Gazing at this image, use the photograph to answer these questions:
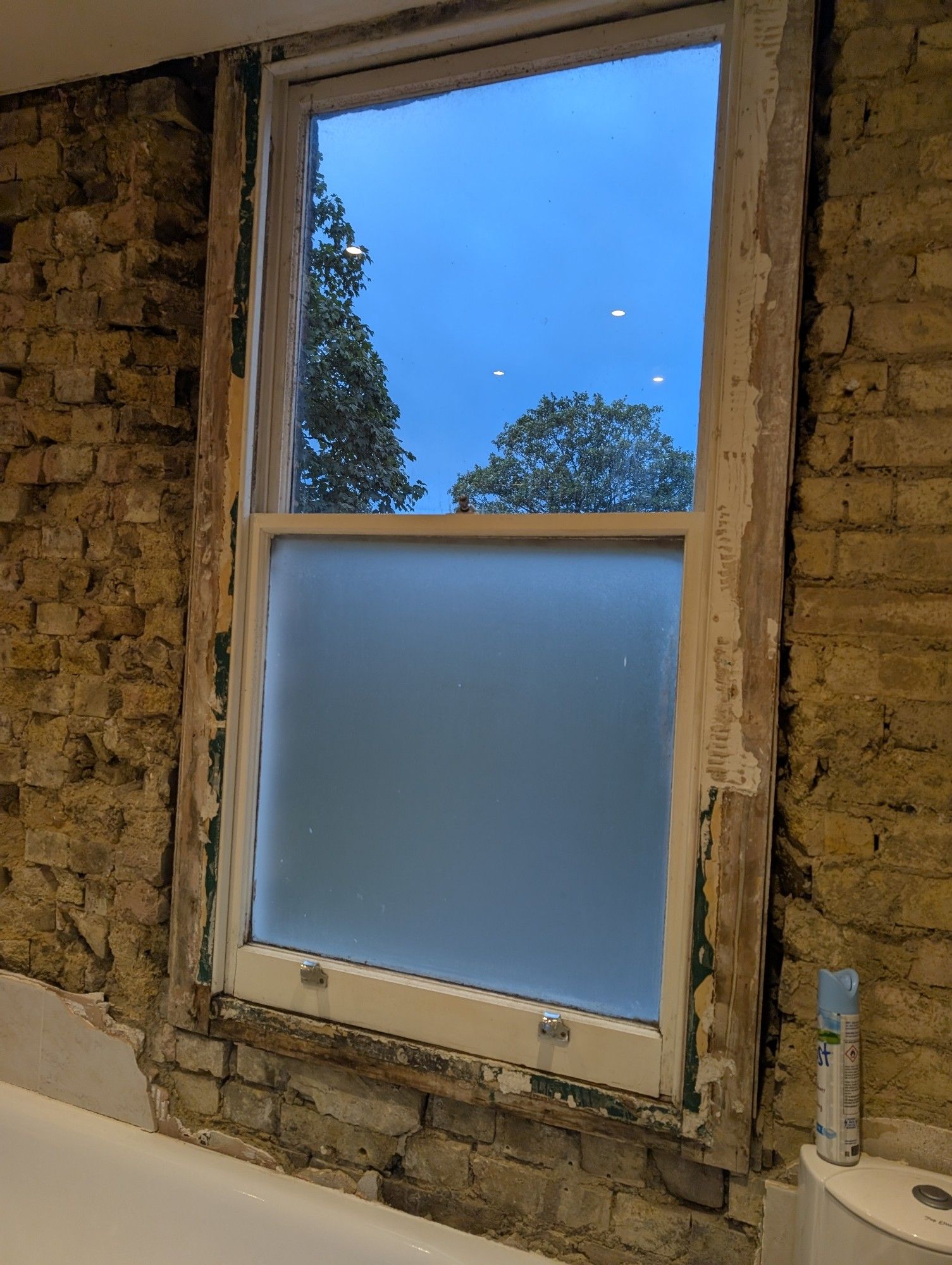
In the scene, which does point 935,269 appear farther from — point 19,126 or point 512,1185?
point 19,126

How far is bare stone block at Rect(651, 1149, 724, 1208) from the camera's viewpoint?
4.76 feet

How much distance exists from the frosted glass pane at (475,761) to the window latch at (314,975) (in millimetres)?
55

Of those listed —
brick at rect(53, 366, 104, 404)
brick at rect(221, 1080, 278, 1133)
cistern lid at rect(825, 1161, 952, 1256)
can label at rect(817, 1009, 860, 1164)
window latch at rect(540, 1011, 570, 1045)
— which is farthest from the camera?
brick at rect(53, 366, 104, 404)

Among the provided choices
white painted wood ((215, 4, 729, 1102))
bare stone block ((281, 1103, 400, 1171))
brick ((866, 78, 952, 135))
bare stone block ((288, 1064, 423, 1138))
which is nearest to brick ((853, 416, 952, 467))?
white painted wood ((215, 4, 729, 1102))

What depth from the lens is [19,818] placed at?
6.52ft

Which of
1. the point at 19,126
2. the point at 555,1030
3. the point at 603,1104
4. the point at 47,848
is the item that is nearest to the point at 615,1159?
the point at 603,1104

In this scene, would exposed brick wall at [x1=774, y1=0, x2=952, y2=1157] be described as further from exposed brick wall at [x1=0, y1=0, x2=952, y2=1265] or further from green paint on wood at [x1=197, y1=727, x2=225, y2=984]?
green paint on wood at [x1=197, y1=727, x2=225, y2=984]

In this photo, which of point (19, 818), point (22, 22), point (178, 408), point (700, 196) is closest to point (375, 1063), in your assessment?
point (19, 818)

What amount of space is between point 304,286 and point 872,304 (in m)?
1.11

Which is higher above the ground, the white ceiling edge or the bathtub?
the white ceiling edge

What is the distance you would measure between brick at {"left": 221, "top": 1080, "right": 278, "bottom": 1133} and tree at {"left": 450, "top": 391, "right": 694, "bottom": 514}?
1.26 m

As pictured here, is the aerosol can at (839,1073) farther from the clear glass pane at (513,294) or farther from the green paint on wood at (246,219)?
the green paint on wood at (246,219)

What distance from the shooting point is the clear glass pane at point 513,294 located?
160cm

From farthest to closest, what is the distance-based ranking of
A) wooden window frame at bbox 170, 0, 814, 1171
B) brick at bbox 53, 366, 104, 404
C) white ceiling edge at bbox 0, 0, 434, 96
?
1. brick at bbox 53, 366, 104, 404
2. white ceiling edge at bbox 0, 0, 434, 96
3. wooden window frame at bbox 170, 0, 814, 1171
